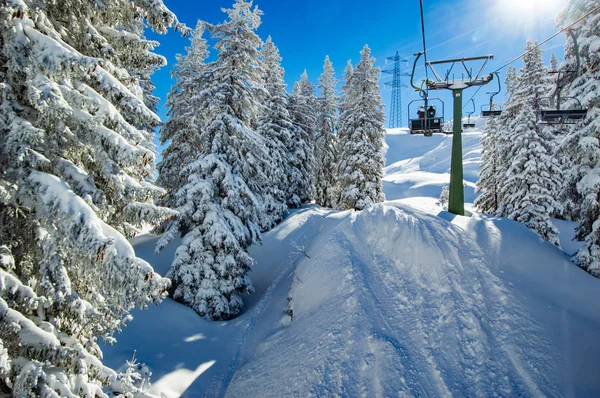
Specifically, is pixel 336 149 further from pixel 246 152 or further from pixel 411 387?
pixel 411 387

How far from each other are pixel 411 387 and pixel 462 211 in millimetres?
10207

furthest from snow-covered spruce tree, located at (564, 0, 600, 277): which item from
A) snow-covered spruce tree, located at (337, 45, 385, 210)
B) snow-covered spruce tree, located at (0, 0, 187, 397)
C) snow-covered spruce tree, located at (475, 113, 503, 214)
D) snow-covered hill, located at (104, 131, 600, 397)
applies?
snow-covered spruce tree, located at (475, 113, 503, 214)

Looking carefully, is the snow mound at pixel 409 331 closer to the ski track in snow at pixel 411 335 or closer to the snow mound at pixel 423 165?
A: the ski track in snow at pixel 411 335

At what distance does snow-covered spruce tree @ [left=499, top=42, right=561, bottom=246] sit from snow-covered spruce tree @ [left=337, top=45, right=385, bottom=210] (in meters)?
8.59

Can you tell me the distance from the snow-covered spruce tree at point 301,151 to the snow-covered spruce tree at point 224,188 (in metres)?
13.8

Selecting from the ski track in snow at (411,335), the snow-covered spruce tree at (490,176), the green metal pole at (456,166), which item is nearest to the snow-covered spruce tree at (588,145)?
the green metal pole at (456,166)

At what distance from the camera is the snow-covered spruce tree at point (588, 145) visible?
1089 cm

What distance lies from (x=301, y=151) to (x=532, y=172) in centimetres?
1665

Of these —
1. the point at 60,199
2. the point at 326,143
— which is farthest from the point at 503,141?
the point at 60,199

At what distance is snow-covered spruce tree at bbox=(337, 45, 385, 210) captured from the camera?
939 inches

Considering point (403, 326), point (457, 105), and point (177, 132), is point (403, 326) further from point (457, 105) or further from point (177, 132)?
point (177, 132)

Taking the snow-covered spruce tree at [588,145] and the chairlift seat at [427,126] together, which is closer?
the snow-covered spruce tree at [588,145]

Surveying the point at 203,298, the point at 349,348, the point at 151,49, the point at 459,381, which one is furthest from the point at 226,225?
the point at 459,381

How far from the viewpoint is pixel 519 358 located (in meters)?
6.74
